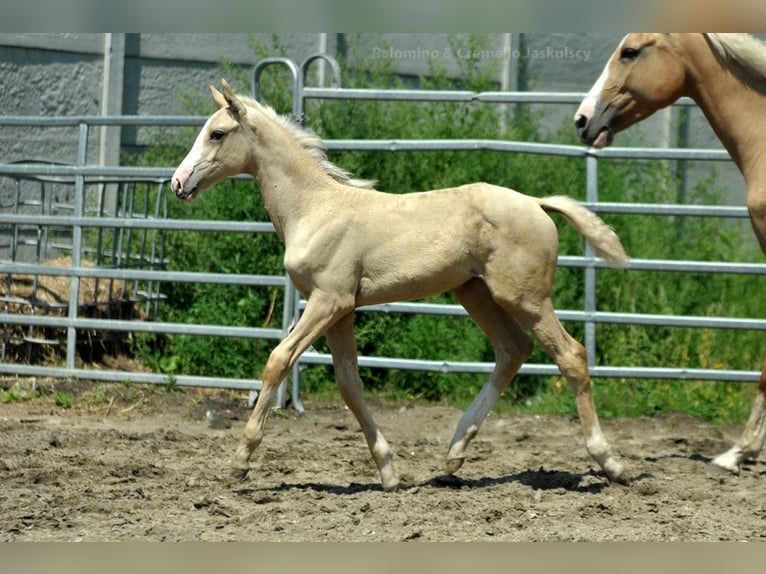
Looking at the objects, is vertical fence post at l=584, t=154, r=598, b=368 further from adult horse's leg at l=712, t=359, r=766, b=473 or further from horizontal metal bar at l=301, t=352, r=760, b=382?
adult horse's leg at l=712, t=359, r=766, b=473

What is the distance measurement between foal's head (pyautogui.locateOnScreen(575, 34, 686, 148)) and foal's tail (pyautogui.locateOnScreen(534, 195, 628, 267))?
0.47 m

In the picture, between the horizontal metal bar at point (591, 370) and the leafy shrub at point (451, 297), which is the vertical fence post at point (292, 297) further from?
the leafy shrub at point (451, 297)

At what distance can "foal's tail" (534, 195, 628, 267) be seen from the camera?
193 inches

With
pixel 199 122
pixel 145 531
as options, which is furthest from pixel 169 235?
pixel 145 531

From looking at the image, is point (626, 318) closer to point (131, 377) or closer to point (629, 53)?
point (629, 53)

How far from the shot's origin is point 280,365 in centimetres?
460

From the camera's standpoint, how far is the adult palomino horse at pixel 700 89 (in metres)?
5.13

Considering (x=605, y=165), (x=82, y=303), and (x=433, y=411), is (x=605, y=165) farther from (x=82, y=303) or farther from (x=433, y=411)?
A: (x=82, y=303)

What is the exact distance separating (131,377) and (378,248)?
331 cm

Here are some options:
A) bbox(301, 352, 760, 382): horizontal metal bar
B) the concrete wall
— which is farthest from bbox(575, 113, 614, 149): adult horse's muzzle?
the concrete wall

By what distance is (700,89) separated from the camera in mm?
5277

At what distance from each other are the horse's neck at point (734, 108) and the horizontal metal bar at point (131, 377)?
3.59m

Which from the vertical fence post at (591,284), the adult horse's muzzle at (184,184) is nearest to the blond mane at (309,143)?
the adult horse's muzzle at (184,184)

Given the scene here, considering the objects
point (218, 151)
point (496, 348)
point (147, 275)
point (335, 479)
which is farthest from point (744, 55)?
point (147, 275)
